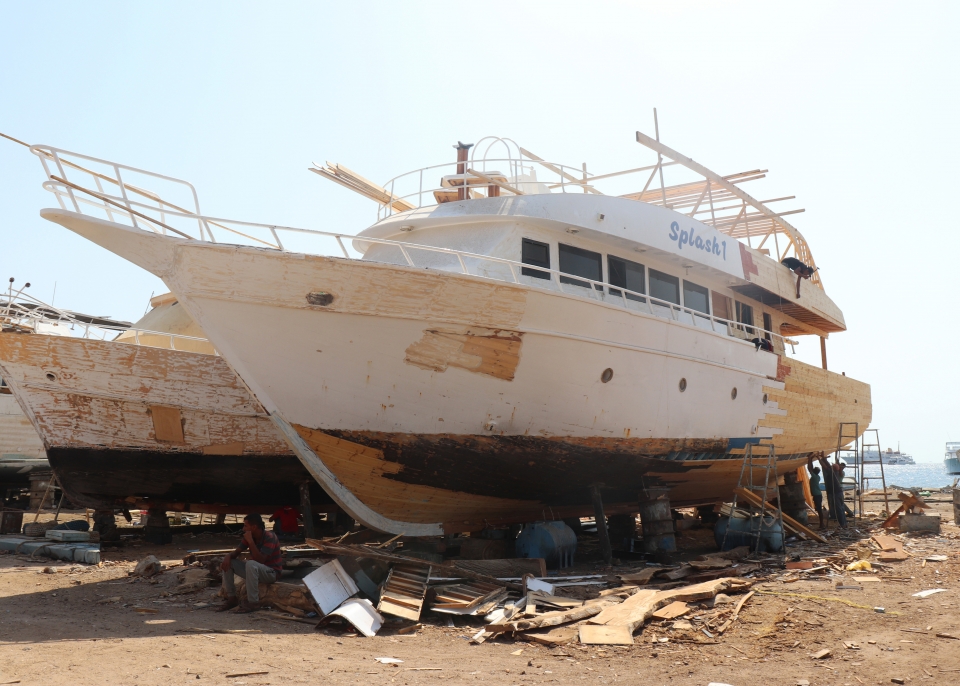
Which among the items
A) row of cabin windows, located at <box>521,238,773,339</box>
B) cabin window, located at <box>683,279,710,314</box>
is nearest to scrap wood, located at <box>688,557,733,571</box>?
row of cabin windows, located at <box>521,238,773,339</box>

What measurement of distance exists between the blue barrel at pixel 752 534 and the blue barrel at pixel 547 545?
298 centimetres

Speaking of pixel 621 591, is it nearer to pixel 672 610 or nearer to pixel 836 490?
pixel 672 610

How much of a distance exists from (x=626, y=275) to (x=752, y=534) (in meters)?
4.17

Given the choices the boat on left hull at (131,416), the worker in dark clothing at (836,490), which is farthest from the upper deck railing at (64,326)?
the worker in dark clothing at (836,490)

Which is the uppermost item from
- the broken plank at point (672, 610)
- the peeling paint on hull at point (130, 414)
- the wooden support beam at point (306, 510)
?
the peeling paint on hull at point (130, 414)

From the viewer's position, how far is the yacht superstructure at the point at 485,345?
24.4 feet

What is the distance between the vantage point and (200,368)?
11773 mm

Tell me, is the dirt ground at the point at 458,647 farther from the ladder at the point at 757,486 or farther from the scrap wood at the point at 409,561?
the ladder at the point at 757,486

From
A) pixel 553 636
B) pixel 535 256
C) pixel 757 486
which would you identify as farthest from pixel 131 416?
pixel 757 486

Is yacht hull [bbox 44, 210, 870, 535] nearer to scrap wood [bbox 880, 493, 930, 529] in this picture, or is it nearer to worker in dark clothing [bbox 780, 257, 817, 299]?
worker in dark clothing [bbox 780, 257, 817, 299]

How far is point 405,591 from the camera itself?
22.6 ft

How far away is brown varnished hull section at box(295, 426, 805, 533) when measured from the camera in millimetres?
8195

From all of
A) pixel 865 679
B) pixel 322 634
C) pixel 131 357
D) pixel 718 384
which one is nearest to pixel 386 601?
pixel 322 634

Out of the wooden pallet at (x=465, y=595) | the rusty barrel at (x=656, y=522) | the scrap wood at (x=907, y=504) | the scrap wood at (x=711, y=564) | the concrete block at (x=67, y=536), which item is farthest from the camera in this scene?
A: the scrap wood at (x=907, y=504)
